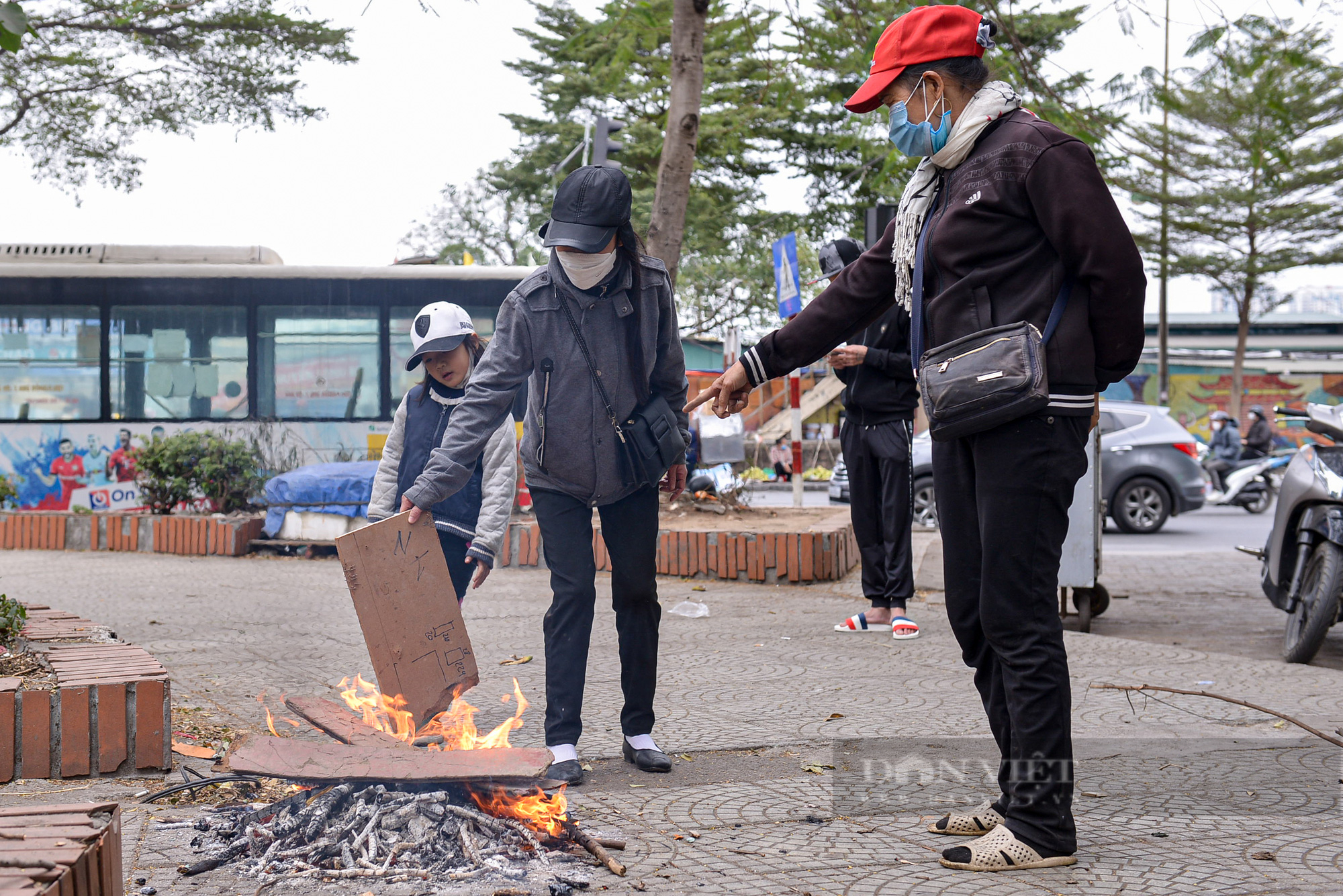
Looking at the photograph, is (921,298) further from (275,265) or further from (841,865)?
(275,265)

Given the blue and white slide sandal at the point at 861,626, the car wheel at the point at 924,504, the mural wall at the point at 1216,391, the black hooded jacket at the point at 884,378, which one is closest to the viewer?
the black hooded jacket at the point at 884,378

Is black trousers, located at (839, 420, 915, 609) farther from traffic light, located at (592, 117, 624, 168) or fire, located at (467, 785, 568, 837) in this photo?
traffic light, located at (592, 117, 624, 168)

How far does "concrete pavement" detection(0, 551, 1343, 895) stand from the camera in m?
2.70

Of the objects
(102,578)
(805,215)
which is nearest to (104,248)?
(102,578)

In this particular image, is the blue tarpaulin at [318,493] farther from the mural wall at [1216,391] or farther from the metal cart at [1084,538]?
the mural wall at [1216,391]

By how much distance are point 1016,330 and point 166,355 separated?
12987 millimetres

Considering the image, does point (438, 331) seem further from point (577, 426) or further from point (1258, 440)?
point (1258, 440)

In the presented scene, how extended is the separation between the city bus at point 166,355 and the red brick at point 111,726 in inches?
396

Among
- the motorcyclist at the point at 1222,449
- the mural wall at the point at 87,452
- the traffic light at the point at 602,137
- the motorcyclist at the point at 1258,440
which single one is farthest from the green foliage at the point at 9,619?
the motorcyclist at the point at 1258,440

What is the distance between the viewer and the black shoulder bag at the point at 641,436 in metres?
3.62

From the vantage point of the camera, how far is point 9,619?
4.14 meters

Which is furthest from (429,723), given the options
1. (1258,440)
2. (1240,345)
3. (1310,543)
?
(1240,345)

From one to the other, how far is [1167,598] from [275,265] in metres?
10.6

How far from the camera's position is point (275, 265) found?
13.8 metres
